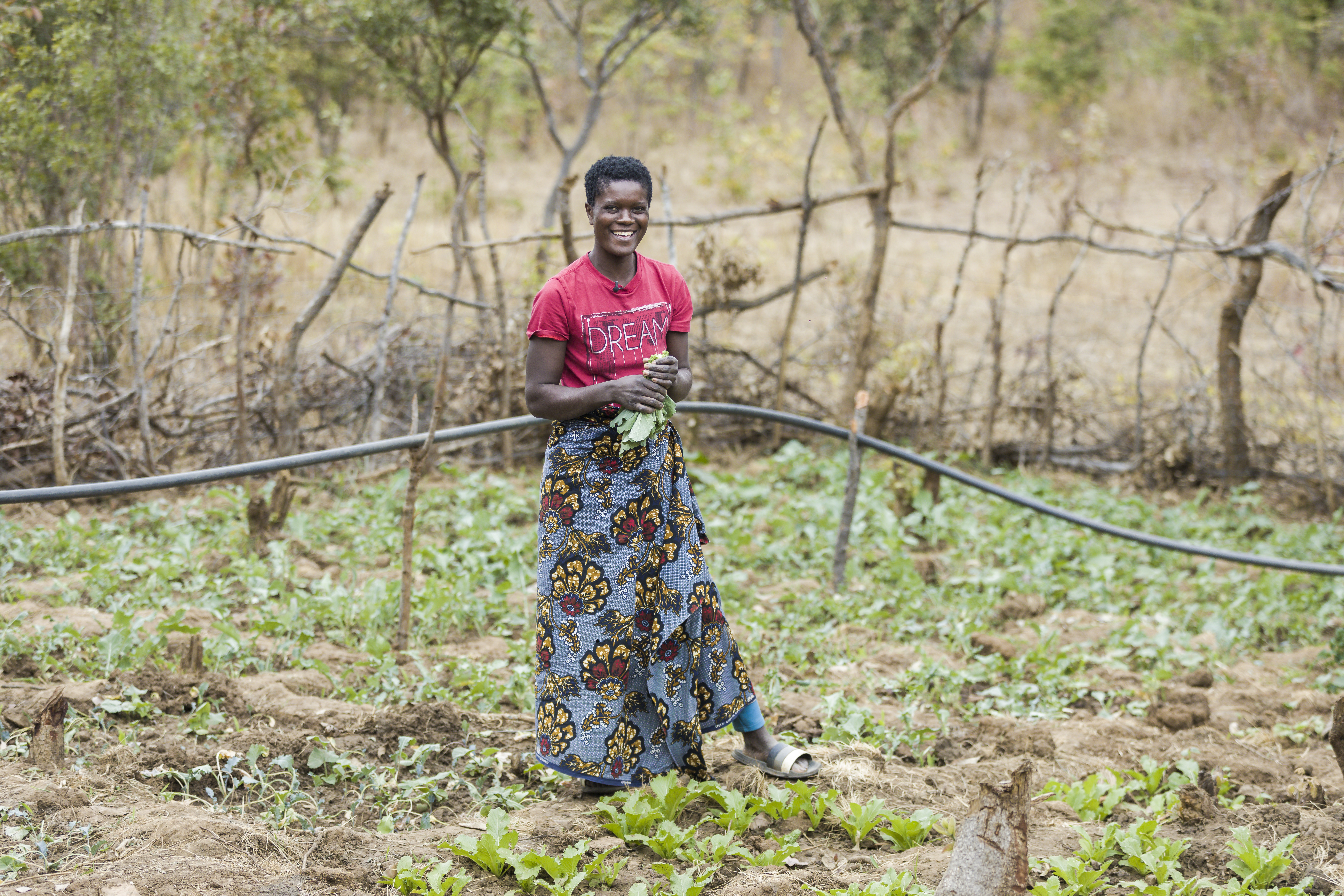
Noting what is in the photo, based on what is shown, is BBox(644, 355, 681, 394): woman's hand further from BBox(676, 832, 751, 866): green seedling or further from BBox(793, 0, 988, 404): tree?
BBox(793, 0, 988, 404): tree

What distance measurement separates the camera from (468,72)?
7.82m

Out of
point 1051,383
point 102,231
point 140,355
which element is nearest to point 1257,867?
point 1051,383

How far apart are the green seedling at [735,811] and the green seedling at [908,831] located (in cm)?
33

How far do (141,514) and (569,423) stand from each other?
3303mm

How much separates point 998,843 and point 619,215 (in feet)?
5.20

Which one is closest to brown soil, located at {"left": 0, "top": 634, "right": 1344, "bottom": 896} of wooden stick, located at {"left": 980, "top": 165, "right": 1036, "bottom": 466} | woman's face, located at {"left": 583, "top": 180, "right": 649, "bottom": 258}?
woman's face, located at {"left": 583, "top": 180, "right": 649, "bottom": 258}

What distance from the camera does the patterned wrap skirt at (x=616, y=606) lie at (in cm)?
258

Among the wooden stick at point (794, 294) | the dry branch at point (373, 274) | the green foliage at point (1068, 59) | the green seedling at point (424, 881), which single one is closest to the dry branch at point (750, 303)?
the wooden stick at point (794, 294)

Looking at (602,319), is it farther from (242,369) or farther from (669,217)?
(669,217)

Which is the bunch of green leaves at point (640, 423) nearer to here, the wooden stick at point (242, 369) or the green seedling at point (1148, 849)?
the green seedling at point (1148, 849)

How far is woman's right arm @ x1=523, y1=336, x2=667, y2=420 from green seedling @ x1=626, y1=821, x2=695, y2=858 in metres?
0.99

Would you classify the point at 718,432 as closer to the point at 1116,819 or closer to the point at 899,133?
the point at 1116,819

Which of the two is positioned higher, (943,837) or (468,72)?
(468,72)

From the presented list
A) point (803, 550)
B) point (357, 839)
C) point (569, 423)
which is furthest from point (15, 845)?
point (803, 550)
